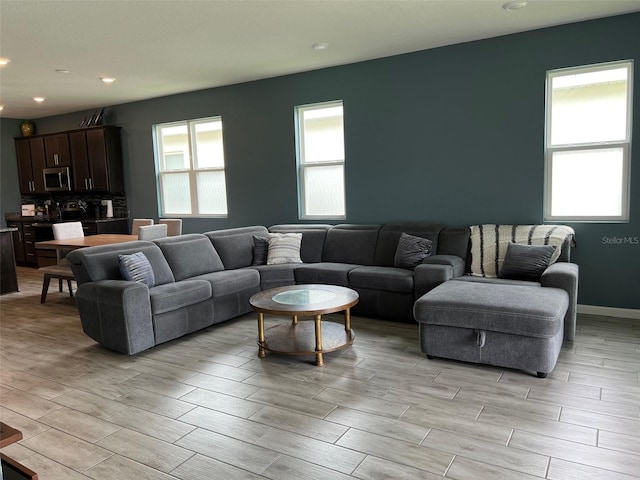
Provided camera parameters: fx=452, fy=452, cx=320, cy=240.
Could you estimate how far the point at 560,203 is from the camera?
14.8 ft

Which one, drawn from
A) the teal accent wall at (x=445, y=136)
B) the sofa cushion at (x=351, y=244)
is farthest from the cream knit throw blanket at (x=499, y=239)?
the sofa cushion at (x=351, y=244)

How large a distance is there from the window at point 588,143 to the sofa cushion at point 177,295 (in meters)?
3.47

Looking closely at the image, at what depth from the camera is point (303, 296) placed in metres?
3.73

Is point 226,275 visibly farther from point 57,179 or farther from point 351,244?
point 57,179

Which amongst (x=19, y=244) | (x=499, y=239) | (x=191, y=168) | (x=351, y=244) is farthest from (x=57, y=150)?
(x=499, y=239)

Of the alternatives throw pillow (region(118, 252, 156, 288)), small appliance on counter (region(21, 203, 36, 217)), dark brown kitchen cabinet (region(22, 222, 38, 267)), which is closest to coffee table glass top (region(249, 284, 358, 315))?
throw pillow (region(118, 252, 156, 288))

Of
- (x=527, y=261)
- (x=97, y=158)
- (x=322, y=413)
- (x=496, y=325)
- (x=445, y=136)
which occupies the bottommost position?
(x=322, y=413)

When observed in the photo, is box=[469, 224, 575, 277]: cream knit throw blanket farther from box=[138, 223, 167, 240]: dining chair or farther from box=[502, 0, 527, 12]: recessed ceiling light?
box=[138, 223, 167, 240]: dining chair

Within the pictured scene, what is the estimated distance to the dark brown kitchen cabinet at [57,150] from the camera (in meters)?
8.03

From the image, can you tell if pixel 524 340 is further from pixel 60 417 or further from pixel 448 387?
pixel 60 417

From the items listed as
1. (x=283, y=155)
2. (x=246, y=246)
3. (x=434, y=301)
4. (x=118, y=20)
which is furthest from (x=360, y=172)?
(x=118, y=20)

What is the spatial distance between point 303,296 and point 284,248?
159cm

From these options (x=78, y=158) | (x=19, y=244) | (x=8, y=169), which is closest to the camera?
(x=78, y=158)

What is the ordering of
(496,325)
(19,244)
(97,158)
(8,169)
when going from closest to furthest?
(496,325) < (97,158) < (19,244) < (8,169)
